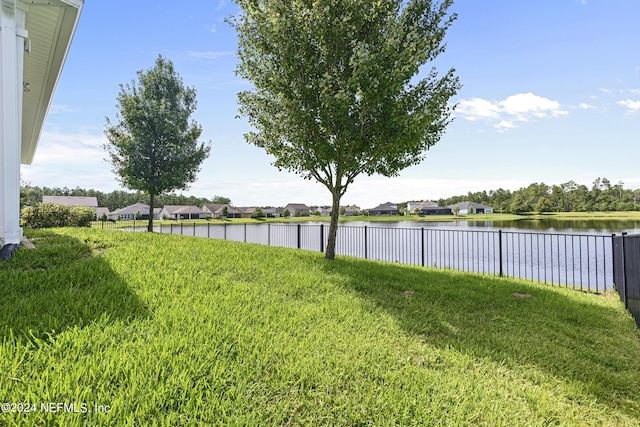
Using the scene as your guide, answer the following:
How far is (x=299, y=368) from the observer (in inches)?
103

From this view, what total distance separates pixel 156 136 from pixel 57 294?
42.6 ft

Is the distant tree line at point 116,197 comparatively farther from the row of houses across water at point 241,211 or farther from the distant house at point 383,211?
the distant house at point 383,211

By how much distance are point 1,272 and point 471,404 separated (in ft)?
18.1

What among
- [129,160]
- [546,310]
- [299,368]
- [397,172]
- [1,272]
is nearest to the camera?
[299,368]

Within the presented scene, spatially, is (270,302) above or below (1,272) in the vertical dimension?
below

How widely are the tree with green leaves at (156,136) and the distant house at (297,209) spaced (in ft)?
227

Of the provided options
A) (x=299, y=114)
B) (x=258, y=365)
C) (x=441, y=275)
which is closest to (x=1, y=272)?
(x=258, y=365)

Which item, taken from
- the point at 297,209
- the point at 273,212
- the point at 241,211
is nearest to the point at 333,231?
the point at 241,211

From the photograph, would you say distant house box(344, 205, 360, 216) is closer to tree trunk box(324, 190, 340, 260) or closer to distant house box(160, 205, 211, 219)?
distant house box(160, 205, 211, 219)

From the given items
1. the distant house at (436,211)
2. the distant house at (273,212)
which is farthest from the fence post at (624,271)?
the distant house at (273,212)

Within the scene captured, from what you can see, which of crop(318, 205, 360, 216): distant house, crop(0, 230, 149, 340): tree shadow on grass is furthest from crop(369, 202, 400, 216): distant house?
crop(0, 230, 149, 340): tree shadow on grass

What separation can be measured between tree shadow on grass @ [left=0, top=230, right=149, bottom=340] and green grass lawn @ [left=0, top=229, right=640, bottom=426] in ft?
0.07

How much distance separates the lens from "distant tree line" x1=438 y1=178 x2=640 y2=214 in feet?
170

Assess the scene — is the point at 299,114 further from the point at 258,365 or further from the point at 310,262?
the point at 258,365
